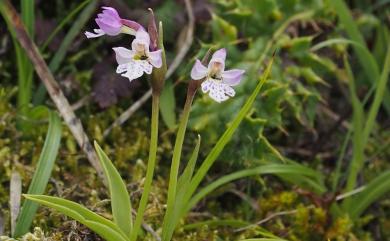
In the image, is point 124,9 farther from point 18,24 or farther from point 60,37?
point 18,24

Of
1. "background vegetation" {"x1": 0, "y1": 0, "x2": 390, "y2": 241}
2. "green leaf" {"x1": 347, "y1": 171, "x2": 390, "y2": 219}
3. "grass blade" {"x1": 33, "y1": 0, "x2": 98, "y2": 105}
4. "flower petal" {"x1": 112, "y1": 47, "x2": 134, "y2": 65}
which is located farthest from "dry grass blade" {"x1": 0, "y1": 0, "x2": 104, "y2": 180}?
"green leaf" {"x1": 347, "y1": 171, "x2": 390, "y2": 219}

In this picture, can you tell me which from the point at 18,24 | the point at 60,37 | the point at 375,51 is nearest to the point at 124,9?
the point at 60,37

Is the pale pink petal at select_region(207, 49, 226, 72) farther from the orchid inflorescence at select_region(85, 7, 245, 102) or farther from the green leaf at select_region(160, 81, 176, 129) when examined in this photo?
the green leaf at select_region(160, 81, 176, 129)

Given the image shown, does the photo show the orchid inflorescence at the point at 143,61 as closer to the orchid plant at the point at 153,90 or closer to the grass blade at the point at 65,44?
the orchid plant at the point at 153,90

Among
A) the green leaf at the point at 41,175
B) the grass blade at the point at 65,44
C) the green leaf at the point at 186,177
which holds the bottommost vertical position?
the green leaf at the point at 41,175

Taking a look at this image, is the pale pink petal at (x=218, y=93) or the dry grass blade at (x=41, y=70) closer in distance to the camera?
the pale pink petal at (x=218, y=93)

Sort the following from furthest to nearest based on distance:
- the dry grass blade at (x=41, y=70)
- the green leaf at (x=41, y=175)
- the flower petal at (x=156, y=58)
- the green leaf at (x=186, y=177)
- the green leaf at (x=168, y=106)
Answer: the green leaf at (x=168, y=106), the dry grass blade at (x=41, y=70), the green leaf at (x=41, y=175), the green leaf at (x=186, y=177), the flower petal at (x=156, y=58)

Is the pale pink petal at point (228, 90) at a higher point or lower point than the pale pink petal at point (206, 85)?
lower

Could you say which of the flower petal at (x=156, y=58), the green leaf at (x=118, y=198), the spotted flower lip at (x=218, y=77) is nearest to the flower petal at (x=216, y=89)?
the spotted flower lip at (x=218, y=77)

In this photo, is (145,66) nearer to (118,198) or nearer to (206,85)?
(206,85)
